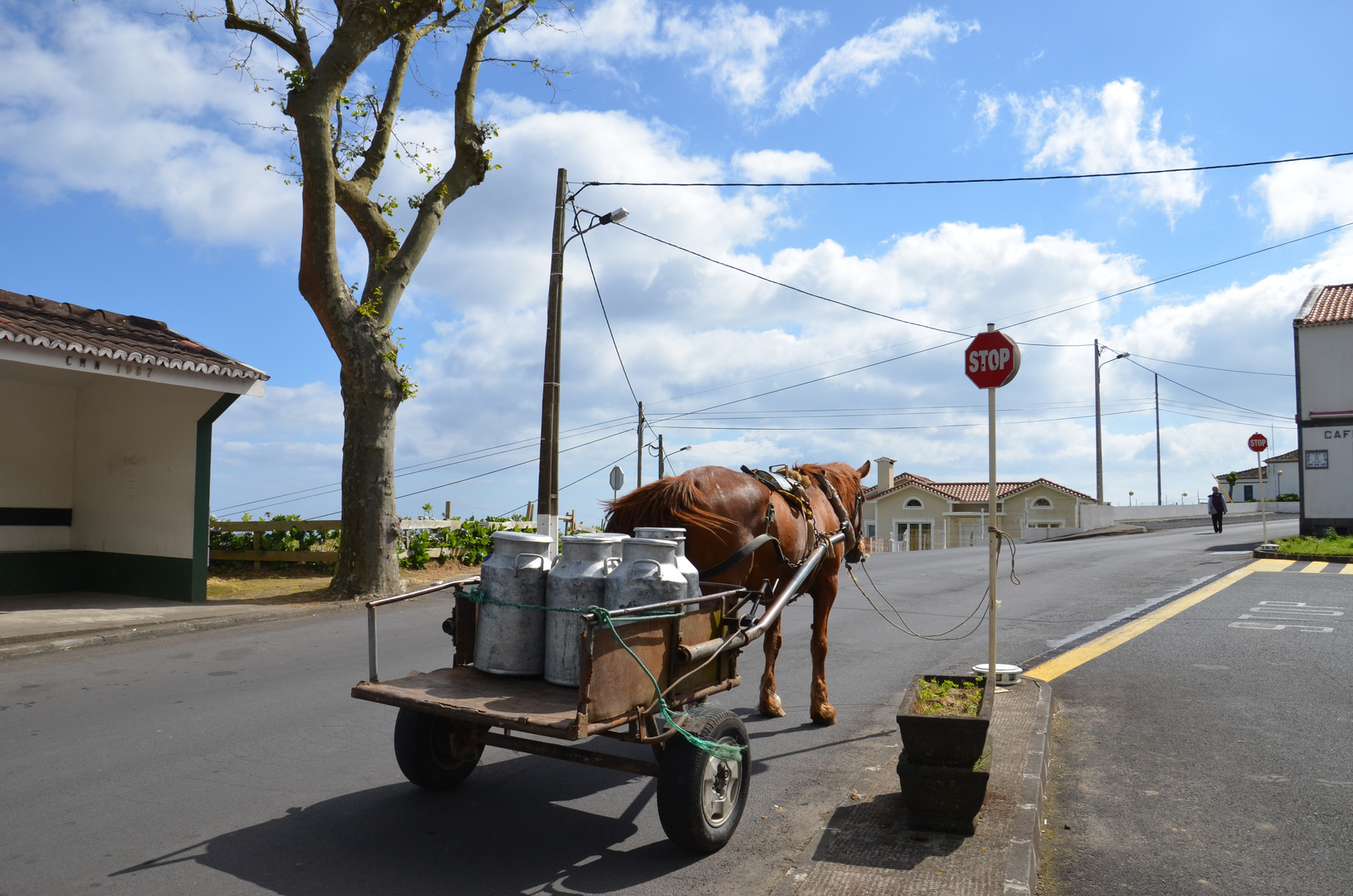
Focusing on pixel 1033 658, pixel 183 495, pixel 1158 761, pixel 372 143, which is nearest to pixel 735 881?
pixel 1158 761

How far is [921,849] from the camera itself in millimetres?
3822

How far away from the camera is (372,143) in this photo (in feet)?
48.8

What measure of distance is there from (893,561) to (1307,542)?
29.8 feet

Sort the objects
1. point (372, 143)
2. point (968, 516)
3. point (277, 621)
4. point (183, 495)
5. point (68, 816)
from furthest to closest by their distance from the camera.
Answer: point (968, 516)
point (372, 143)
point (183, 495)
point (277, 621)
point (68, 816)

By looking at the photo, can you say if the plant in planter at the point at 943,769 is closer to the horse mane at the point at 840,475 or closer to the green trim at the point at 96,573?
the horse mane at the point at 840,475

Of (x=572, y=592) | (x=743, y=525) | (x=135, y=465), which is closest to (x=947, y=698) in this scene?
(x=743, y=525)

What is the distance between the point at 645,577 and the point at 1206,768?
3.70m

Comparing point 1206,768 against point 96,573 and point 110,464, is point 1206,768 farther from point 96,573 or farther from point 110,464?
point 96,573

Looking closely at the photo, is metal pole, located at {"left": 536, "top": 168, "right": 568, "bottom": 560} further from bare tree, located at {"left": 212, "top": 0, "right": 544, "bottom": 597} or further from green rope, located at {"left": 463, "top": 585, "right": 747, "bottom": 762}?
green rope, located at {"left": 463, "top": 585, "right": 747, "bottom": 762}

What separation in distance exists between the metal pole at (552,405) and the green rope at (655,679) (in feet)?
35.3

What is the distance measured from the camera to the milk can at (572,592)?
397 centimetres

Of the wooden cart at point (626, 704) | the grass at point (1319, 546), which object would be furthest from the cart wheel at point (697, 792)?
the grass at point (1319, 546)

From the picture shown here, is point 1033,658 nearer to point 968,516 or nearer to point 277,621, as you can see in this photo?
point 277,621

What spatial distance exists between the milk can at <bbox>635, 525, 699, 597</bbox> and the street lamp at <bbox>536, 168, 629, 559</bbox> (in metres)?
10.5
